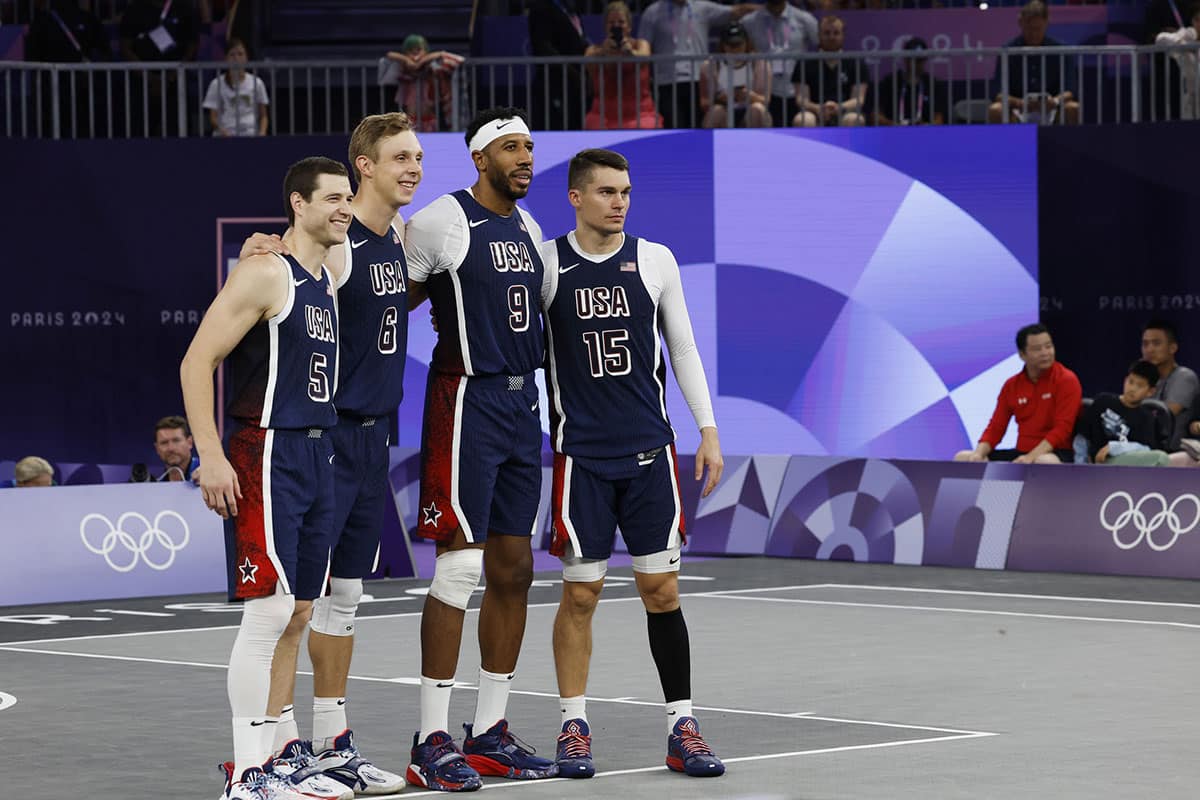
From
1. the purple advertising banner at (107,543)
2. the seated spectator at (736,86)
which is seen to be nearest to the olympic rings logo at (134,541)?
the purple advertising banner at (107,543)

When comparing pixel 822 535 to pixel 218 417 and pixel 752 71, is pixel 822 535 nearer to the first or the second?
pixel 752 71

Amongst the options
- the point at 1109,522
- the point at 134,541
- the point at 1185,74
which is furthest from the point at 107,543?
the point at 1185,74

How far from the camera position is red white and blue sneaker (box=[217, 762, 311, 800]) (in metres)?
7.57

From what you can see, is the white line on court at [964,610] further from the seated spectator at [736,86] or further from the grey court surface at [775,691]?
the seated spectator at [736,86]

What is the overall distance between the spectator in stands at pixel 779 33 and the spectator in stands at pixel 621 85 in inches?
42.4

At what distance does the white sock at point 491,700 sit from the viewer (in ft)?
28.2

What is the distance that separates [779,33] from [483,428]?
12.8 m

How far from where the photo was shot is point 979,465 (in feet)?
55.3

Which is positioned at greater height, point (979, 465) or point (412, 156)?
point (412, 156)

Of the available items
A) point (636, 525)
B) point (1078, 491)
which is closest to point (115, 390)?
point (1078, 491)

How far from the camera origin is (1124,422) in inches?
672

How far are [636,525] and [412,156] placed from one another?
1.72m

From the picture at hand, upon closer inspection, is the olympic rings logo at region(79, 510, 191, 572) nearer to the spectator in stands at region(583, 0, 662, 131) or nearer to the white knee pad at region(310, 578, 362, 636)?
the spectator in stands at region(583, 0, 662, 131)

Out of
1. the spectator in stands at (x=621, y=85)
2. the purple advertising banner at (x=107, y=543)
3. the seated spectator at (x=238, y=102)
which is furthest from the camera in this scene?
the seated spectator at (x=238, y=102)
